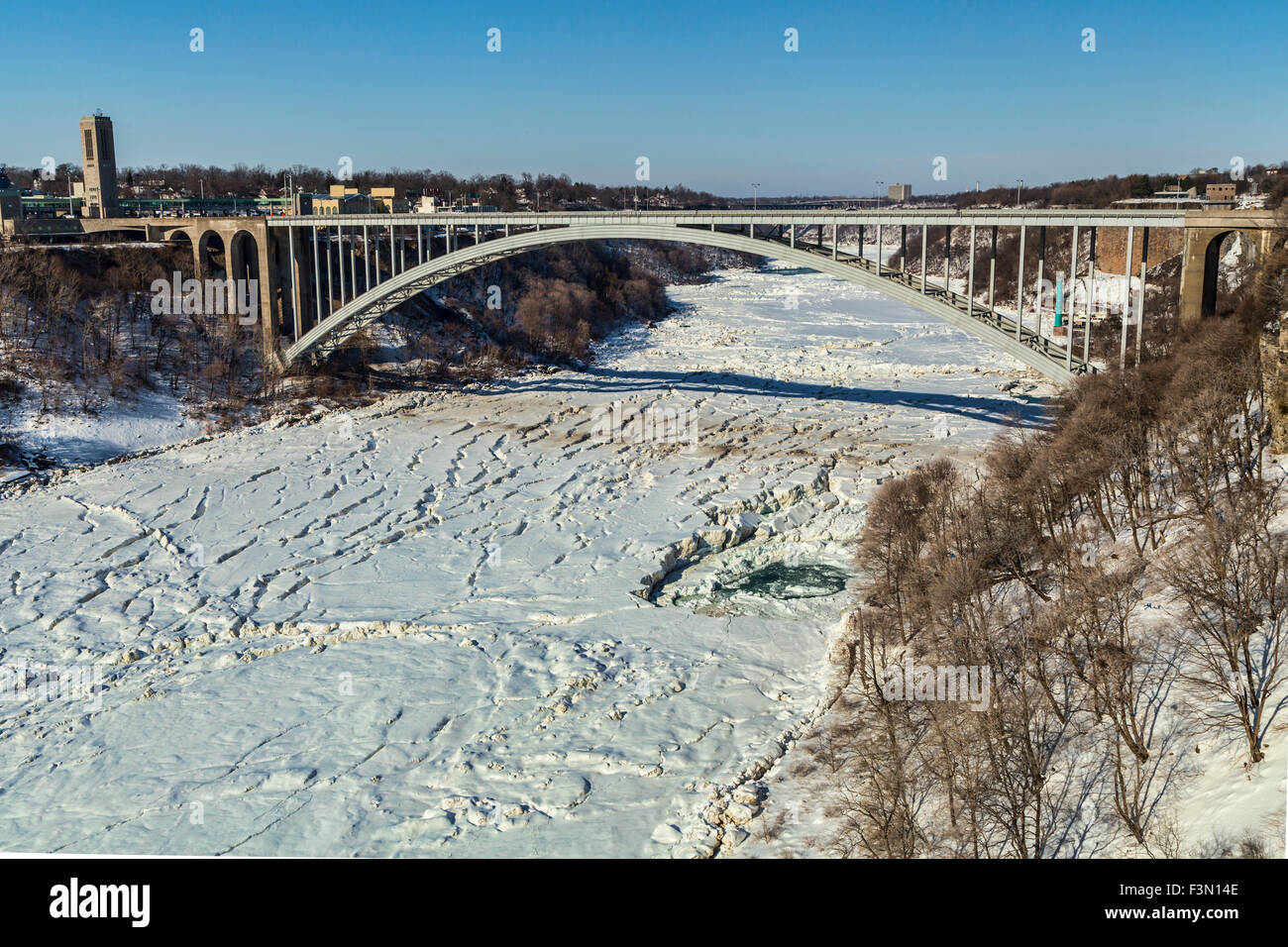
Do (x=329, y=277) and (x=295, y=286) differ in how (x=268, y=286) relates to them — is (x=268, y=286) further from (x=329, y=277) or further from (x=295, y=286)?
(x=329, y=277)

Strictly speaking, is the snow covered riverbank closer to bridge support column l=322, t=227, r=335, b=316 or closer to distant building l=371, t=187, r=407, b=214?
bridge support column l=322, t=227, r=335, b=316

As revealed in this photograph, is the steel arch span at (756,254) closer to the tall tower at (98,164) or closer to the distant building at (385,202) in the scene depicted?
the distant building at (385,202)

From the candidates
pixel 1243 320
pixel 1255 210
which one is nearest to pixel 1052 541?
pixel 1243 320

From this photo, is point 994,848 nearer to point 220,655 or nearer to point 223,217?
point 220,655

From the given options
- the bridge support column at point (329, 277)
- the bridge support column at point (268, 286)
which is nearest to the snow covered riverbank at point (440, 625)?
the bridge support column at point (329, 277)

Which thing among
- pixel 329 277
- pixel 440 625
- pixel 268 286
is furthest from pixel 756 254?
pixel 268 286

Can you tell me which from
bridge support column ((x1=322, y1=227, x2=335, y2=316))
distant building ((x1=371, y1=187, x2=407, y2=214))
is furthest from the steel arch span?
distant building ((x1=371, y1=187, x2=407, y2=214))
